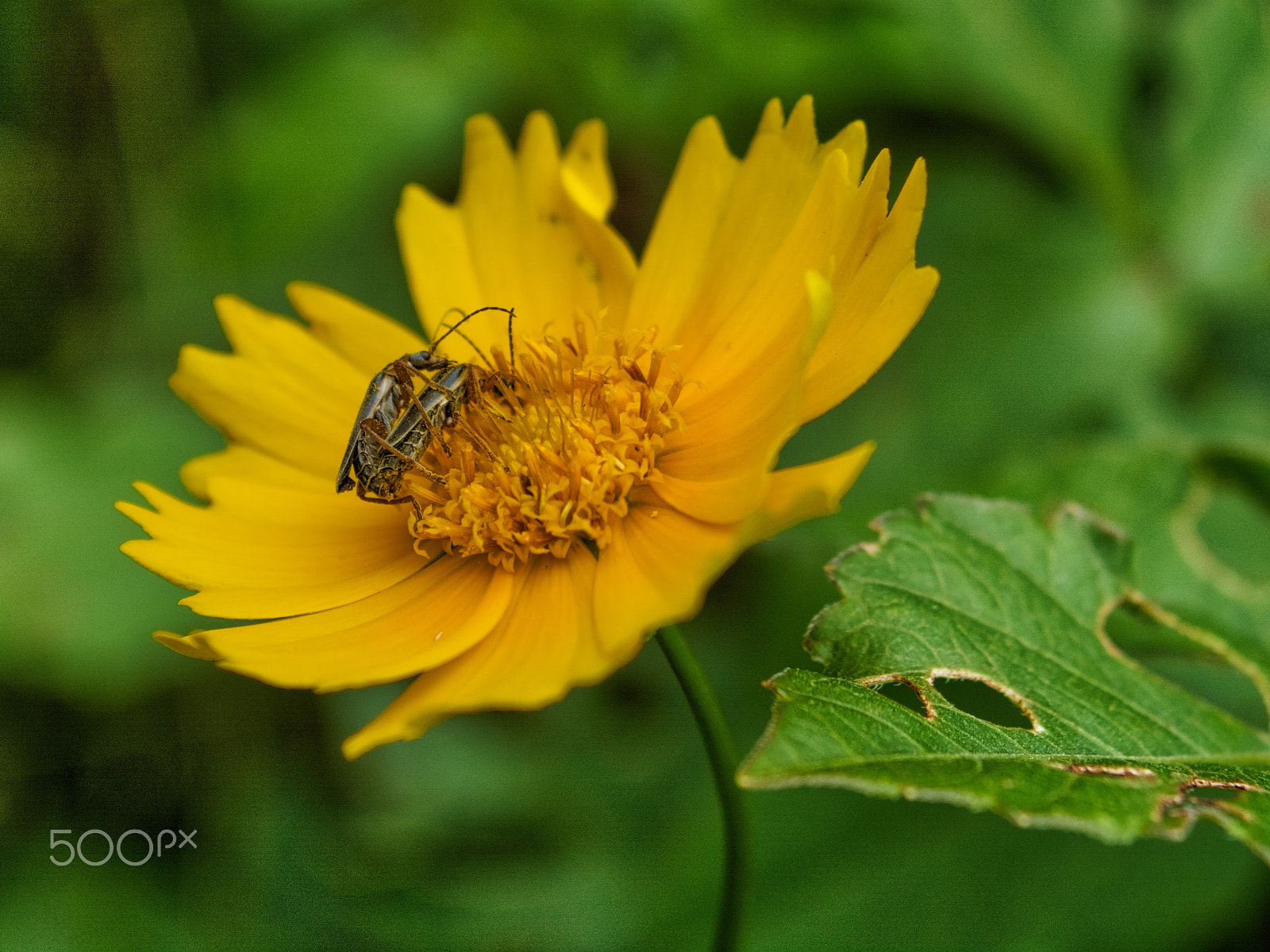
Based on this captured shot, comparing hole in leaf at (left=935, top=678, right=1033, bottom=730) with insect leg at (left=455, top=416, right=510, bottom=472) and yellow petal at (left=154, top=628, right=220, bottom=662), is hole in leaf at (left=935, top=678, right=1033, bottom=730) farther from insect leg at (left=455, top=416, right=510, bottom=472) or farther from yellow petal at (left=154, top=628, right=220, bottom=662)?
yellow petal at (left=154, top=628, right=220, bottom=662)

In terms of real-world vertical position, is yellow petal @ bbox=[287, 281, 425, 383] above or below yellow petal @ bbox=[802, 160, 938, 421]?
below

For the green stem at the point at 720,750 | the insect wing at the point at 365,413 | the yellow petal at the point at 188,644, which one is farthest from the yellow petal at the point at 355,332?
the green stem at the point at 720,750

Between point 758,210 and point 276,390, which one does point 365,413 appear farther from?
point 758,210

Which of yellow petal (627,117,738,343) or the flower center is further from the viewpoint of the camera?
yellow petal (627,117,738,343)

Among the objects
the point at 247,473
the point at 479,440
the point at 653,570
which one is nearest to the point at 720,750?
the point at 653,570

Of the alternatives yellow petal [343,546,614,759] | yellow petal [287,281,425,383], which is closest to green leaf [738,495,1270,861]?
yellow petal [343,546,614,759]

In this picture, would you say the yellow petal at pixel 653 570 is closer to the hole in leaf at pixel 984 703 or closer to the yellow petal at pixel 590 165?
the yellow petal at pixel 590 165
